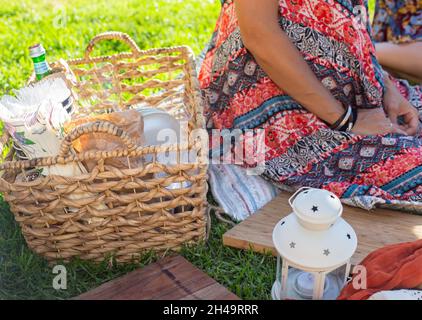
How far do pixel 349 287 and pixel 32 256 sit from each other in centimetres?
80

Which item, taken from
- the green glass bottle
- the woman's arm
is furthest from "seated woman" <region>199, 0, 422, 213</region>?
the green glass bottle

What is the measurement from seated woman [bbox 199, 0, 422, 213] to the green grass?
0.33 meters

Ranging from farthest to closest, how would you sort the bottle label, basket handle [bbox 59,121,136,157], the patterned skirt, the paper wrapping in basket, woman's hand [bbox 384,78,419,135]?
1. the patterned skirt
2. woman's hand [bbox 384,78,419,135]
3. the bottle label
4. the paper wrapping in basket
5. basket handle [bbox 59,121,136,157]

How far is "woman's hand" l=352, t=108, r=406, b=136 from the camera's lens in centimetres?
163

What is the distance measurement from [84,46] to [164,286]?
1774mm

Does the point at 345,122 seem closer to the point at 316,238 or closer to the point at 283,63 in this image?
the point at 283,63

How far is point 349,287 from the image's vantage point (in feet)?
3.86

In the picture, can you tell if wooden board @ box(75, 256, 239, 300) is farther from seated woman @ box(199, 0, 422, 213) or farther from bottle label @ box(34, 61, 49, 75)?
bottle label @ box(34, 61, 49, 75)

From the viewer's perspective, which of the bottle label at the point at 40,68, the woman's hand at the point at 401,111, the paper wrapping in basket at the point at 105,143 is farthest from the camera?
the woman's hand at the point at 401,111

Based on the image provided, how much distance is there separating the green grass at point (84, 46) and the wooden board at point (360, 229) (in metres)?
0.04

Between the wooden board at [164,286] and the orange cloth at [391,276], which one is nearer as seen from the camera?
the orange cloth at [391,276]

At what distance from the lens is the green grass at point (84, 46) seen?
139 cm

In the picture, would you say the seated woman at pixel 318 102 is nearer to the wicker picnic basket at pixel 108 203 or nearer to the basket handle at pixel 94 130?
the wicker picnic basket at pixel 108 203

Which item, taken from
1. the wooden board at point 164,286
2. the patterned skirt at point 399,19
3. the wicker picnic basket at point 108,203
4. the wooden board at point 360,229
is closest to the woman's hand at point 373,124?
the wooden board at point 360,229
